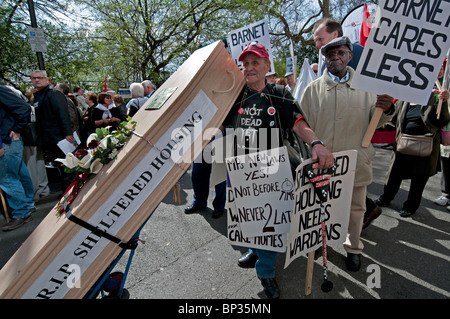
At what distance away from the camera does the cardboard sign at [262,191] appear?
210cm

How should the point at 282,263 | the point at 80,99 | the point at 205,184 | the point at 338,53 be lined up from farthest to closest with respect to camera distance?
1. the point at 80,99
2. the point at 205,184
3. the point at 282,263
4. the point at 338,53

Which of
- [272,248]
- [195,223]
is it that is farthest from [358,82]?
[195,223]

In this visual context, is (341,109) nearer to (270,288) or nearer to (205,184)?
(270,288)

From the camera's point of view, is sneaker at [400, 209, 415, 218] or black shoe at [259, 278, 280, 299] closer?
black shoe at [259, 278, 280, 299]

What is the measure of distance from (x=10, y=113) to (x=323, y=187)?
12.7ft

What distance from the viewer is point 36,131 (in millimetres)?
4340

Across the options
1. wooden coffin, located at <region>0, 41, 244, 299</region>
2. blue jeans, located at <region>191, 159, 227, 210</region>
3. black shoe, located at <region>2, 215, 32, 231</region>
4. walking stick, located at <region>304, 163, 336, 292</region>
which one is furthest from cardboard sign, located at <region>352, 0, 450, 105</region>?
black shoe, located at <region>2, 215, 32, 231</region>

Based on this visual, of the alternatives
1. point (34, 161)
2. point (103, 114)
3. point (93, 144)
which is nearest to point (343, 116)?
point (93, 144)

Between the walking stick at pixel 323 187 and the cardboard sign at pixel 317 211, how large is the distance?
0.05 metres

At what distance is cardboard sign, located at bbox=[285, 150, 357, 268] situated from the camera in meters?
1.97

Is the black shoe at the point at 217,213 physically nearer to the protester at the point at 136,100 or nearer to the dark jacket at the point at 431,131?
the dark jacket at the point at 431,131

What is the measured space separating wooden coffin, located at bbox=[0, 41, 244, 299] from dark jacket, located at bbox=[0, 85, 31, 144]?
2.43 metres

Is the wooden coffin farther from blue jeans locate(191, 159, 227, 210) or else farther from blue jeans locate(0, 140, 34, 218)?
blue jeans locate(0, 140, 34, 218)
